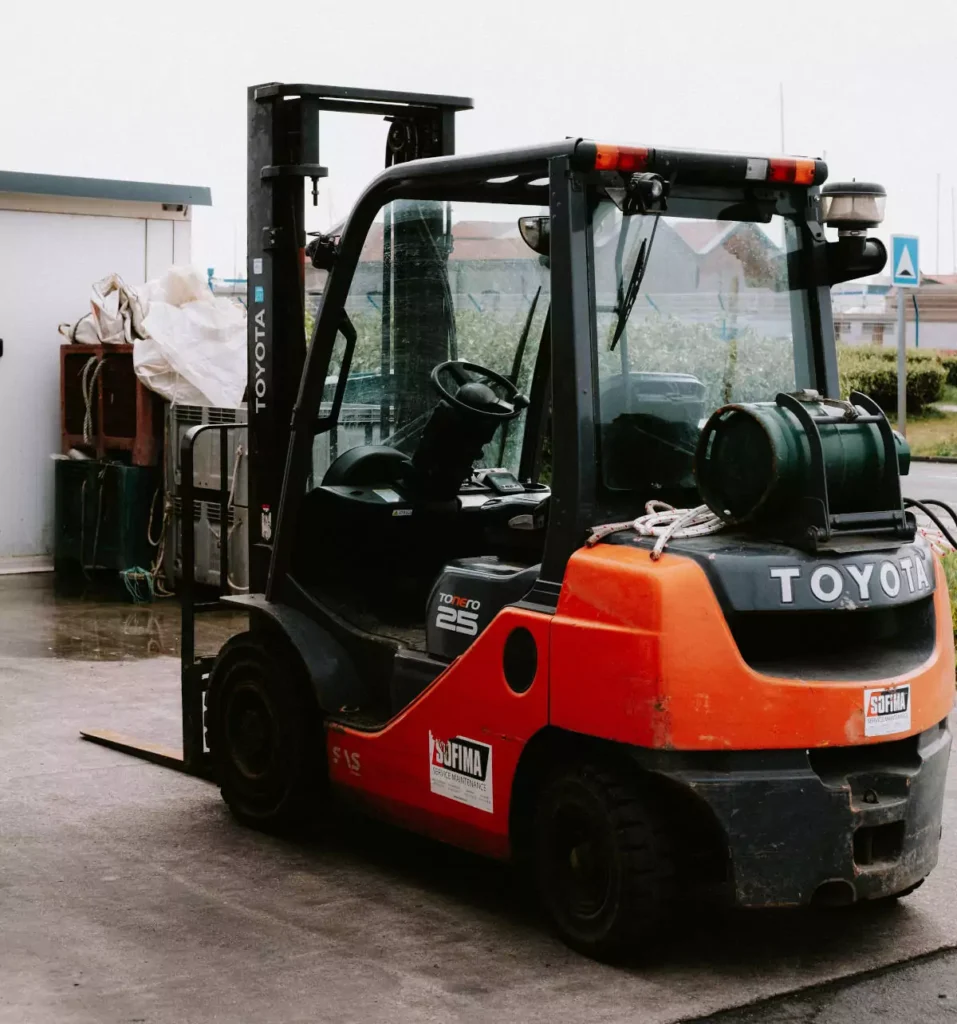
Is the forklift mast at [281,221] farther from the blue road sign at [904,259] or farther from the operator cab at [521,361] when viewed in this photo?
the blue road sign at [904,259]

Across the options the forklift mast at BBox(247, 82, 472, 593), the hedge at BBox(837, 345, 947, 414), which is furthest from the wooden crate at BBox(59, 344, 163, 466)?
the hedge at BBox(837, 345, 947, 414)

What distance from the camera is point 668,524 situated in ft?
16.9

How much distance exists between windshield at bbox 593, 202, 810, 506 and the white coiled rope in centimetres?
13

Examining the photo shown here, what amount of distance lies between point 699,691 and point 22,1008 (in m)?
2.09

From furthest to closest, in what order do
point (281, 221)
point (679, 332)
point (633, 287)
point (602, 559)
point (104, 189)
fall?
point (104, 189) → point (281, 221) → point (679, 332) → point (633, 287) → point (602, 559)

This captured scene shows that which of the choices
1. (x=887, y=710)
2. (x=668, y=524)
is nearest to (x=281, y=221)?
(x=668, y=524)

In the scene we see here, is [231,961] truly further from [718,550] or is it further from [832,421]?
[832,421]

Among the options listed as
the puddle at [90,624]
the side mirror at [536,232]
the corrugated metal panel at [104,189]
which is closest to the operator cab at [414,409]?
the side mirror at [536,232]

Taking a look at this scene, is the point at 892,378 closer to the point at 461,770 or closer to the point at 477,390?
the point at 477,390


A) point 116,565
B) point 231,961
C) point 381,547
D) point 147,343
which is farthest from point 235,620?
point 231,961

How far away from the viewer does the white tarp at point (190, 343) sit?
12727mm

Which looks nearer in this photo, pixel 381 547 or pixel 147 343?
pixel 381 547

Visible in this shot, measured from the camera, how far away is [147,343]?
12820 millimetres

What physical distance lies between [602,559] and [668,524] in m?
0.29
